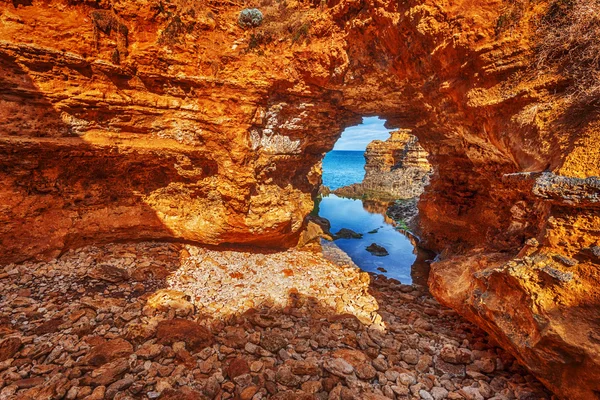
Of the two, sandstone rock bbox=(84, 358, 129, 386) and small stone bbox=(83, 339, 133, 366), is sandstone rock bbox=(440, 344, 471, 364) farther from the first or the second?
small stone bbox=(83, 339, 133, 366)

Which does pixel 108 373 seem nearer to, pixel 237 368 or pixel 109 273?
pixel 237 368

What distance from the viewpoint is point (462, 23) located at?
15.2 feet

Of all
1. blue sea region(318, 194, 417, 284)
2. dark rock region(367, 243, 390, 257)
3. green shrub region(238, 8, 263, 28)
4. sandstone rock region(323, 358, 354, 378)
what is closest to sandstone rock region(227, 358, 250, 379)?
sandstone rock region(323, 358, 354, 378)

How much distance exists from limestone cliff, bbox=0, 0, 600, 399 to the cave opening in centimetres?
293

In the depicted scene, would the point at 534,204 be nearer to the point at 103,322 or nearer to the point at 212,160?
the point at 212,160

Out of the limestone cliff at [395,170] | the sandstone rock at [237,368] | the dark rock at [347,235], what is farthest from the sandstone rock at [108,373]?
the limestone cliff at [395,170]

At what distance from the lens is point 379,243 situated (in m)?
13.5

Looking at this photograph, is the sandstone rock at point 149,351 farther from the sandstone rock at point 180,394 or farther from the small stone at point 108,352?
the sandstone rock at point 180,394

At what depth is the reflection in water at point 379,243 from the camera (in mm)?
10039

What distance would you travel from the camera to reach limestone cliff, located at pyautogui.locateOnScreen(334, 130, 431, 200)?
25422mm

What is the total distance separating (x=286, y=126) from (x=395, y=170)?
73.0 feet

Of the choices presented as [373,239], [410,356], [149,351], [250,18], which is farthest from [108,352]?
[373,239]

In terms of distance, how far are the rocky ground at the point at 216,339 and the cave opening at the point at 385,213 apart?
145 inches

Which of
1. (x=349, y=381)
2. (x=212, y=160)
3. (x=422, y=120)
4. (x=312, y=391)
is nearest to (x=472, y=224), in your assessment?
(x=422, y=120)
